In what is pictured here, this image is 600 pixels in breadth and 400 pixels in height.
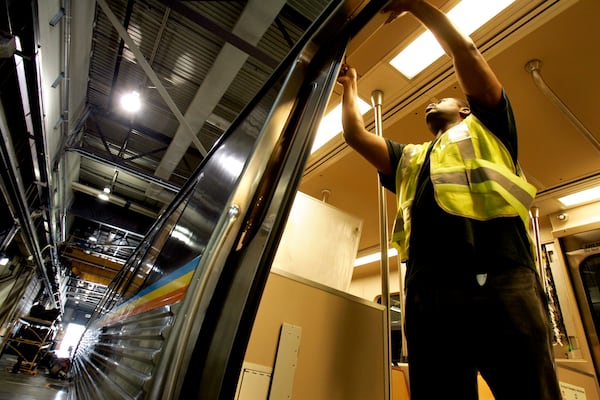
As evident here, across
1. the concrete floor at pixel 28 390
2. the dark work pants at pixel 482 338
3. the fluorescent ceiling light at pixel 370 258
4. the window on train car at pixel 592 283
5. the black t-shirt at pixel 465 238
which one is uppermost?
the fluorescent ceiling light at pixel 370 258

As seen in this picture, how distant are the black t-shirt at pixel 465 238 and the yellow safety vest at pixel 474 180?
4 cm

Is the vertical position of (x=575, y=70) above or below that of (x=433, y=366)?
above

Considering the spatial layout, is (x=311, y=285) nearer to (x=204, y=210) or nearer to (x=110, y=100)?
(x=204, y=210)

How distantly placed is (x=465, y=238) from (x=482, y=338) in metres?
0.29

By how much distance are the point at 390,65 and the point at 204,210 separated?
1749 millimetres

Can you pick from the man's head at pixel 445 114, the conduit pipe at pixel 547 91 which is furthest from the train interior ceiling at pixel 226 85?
the man's head at pixel 445 114

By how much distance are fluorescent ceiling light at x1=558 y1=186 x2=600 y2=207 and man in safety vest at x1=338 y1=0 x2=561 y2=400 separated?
295cm

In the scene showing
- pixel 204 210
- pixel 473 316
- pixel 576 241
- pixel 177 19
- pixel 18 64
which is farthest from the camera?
pixel 177 19

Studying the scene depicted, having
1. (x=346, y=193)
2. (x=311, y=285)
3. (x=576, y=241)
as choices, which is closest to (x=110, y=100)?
(x=346, y=193)

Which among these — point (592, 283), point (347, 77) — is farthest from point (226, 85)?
point (592, 283)

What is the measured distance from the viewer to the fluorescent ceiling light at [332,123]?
2.58m

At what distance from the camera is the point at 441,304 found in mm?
934

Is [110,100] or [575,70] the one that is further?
[110,100]

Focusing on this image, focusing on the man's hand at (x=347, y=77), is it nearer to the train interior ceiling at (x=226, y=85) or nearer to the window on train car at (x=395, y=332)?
the train interior ceiling at (x=226, y=85)
